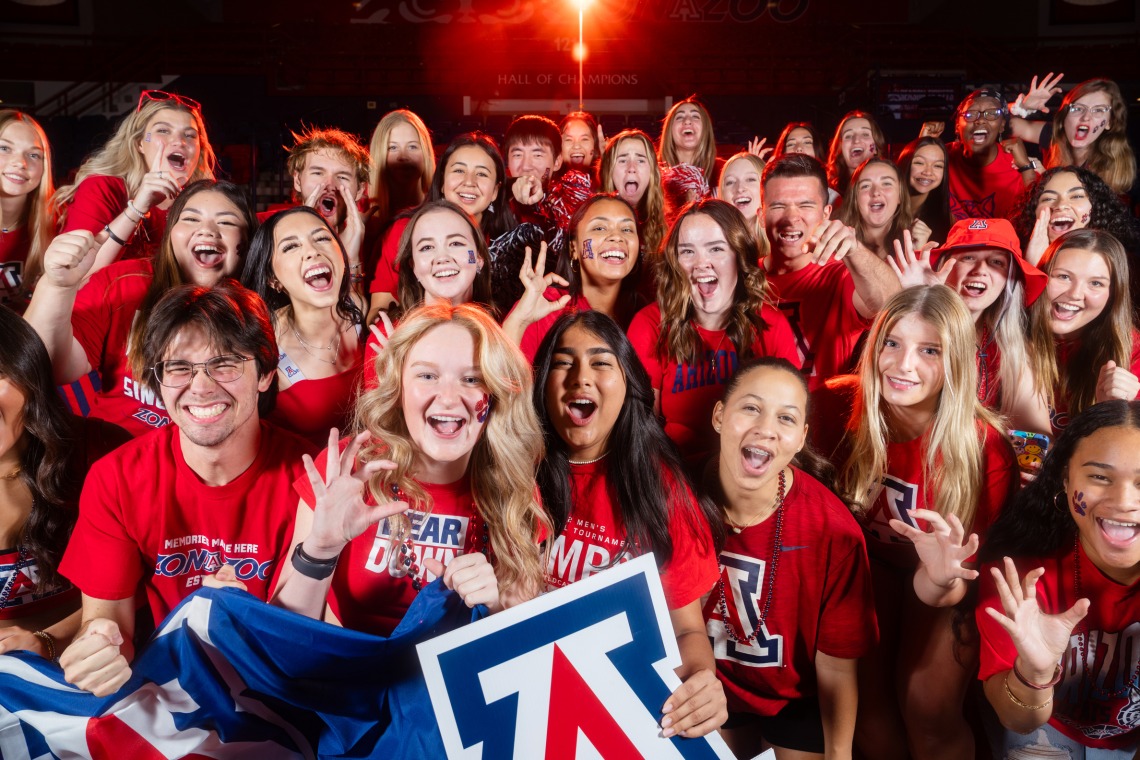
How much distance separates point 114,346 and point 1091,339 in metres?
3.88

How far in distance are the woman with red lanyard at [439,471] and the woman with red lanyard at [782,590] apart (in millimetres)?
648

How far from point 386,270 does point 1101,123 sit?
434cm

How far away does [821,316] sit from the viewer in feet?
12.8

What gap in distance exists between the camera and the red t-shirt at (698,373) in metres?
3.33

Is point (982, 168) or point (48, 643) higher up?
point (982, 168)

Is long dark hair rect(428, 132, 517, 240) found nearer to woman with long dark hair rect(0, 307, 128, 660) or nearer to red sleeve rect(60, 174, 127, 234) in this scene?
red sleeve rect(60, 174, 127, 234)

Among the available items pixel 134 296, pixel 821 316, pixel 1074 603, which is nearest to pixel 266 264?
pixel 134 296

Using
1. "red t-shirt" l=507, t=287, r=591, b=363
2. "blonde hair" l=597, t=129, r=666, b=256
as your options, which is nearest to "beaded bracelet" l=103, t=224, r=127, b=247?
"red t-shirt" l=507, t=287, r=591, b=363

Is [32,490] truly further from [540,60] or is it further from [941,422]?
[540,60]

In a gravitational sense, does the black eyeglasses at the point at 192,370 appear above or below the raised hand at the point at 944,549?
above

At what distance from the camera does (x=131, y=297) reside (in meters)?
3.29

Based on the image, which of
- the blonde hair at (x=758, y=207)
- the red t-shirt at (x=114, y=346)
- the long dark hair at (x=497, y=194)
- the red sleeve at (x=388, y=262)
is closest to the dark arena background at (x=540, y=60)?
the blonde hair at (x=758, y=207)

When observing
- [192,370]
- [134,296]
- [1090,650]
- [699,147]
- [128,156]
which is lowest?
[1090,650]

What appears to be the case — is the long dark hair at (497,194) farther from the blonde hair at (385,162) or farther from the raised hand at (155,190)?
the raised hand at (155,190)
